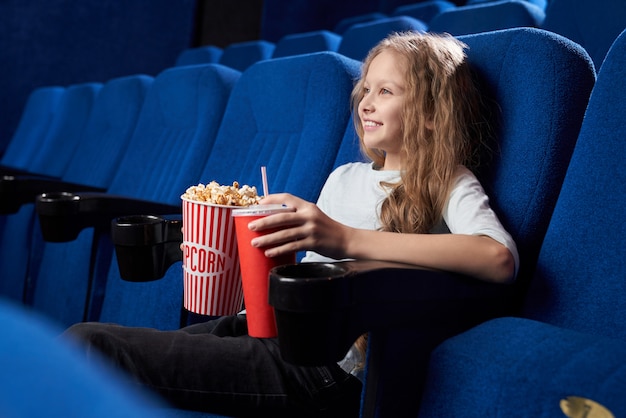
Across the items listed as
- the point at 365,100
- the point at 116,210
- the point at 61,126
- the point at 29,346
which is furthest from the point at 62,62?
the point at 29,346

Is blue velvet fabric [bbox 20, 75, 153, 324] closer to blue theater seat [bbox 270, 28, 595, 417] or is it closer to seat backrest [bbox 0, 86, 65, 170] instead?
seat backrest [bbox 0, 86, 65, 170]

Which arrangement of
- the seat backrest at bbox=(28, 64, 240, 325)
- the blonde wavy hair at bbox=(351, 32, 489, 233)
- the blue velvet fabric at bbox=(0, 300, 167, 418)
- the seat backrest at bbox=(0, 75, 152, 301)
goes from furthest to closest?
the seat backrest at bbox=(0, 75, 152, 301)
the seat backrest at bbox=(28, 64, 240, 325)
the blonde wavy hair at bbox=(351, 32, 489, 233)
the blue velvet fabric at bbox=(0, 300, 167, 418)

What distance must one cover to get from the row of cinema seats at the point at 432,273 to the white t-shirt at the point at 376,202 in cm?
3

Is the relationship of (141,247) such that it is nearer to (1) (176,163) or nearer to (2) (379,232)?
(2) (379,232)

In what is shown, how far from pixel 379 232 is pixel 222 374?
0.51 feet

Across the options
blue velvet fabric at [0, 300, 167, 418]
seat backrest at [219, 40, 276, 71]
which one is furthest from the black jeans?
seat backrest at [219, 40, 276, 71]

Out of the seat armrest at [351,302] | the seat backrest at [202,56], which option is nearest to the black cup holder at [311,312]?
the seat armrest at [351,302]

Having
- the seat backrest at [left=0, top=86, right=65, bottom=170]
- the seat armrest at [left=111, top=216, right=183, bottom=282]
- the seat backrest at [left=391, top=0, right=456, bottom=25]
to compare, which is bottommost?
the seat backrest at [left=0, top=86, right=65, bottom=170]

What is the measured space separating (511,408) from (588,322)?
0.45 feet

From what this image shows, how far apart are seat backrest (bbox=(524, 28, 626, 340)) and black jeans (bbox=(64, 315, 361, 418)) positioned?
0.54 feet

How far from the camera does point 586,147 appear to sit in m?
0.54

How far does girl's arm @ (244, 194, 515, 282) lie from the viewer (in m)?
0.48

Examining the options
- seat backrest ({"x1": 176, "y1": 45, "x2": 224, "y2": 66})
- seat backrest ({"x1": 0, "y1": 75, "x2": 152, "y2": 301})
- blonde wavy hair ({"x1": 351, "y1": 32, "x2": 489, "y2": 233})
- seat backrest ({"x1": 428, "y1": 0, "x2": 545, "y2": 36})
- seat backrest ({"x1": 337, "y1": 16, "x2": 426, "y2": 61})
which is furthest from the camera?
seat backrest ({"x1": 176, "y1": 45, "x2": 224, "y2": 66})

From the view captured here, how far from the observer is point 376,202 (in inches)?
26.1
